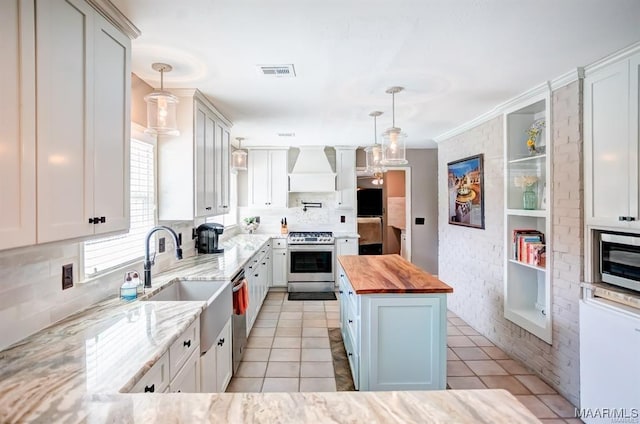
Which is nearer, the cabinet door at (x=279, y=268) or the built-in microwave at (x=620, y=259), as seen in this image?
the built-in microwave at (x=620, y=259)

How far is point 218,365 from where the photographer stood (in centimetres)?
230

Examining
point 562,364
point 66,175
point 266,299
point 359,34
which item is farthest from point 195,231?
point 562,364

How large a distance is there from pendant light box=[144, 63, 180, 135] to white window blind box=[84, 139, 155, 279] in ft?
1.44

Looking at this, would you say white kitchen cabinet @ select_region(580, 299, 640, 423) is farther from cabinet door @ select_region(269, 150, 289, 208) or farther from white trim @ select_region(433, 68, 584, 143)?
cabinet door @ select_region(269, 150, 289, 208)

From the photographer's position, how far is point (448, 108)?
3.36 m

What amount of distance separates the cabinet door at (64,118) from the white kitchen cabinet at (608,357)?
2931 millimetres

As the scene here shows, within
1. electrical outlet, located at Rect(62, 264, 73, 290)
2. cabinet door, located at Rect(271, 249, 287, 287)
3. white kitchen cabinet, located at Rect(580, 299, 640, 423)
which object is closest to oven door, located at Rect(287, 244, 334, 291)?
cabinet door, located at Rect(271, 249, 287, 287)

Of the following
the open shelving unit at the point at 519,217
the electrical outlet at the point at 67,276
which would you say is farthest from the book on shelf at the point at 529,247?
the electrical outlet at the point at 67,276

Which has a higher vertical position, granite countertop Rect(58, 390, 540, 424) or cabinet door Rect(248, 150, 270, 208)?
cabinet door Rect(248, 150, 270, 208)

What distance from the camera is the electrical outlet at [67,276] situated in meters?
1.72

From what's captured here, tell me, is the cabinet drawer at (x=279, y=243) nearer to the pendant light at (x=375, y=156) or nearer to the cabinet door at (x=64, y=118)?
the pendant light at (x=375, y=156)

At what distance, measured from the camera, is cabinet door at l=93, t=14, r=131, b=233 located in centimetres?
153

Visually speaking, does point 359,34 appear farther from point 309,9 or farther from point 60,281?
point 60,281

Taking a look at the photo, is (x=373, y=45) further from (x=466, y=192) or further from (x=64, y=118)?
(x=466, y=192)
